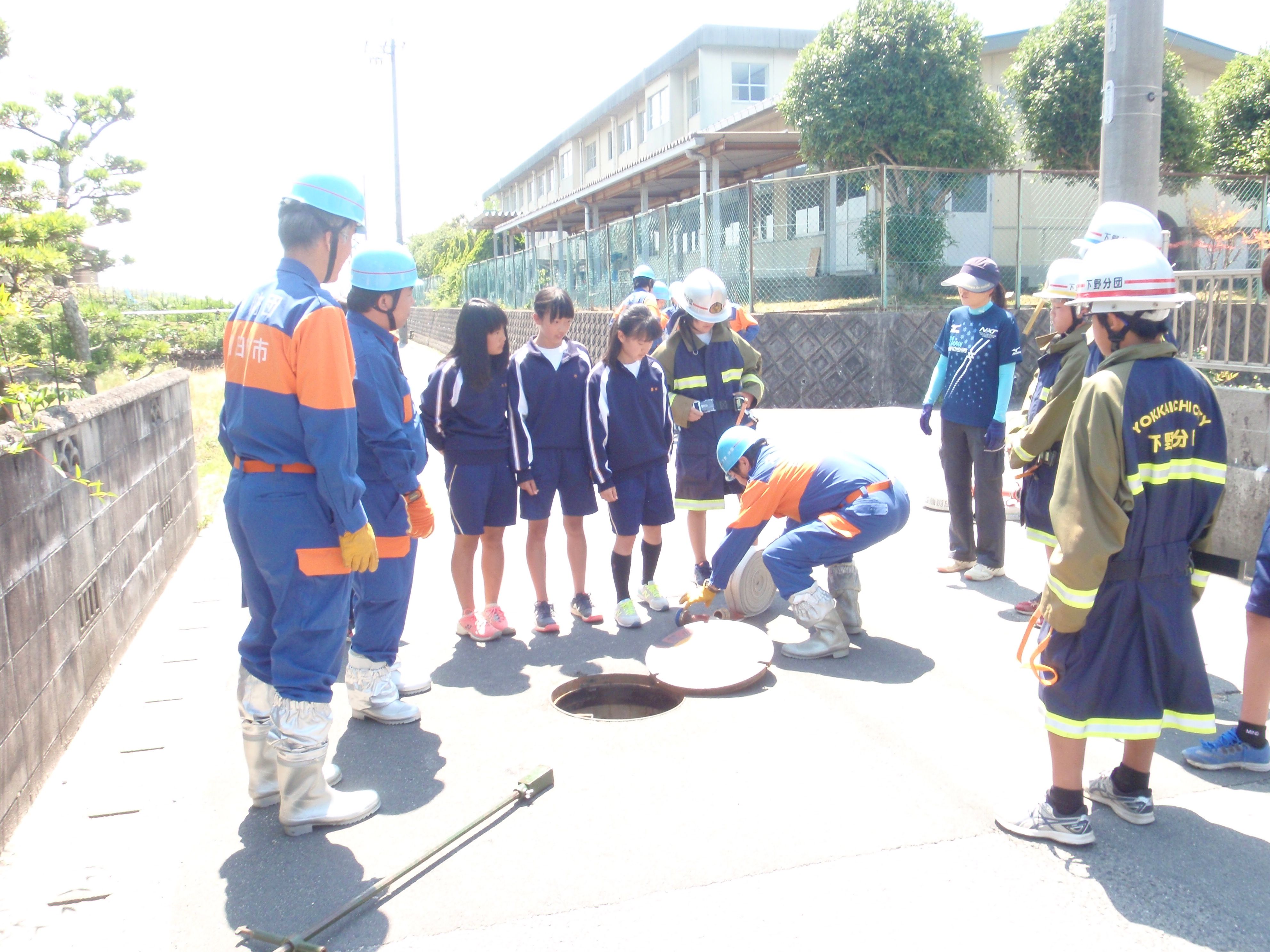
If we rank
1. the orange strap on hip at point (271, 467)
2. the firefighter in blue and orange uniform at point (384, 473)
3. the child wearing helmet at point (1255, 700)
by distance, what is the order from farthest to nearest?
the firefighter in blue and orange uniform at point (384, 473)
the child wearing helmet at point (1255, 700)
the orange strap on hip at point (271, 467)

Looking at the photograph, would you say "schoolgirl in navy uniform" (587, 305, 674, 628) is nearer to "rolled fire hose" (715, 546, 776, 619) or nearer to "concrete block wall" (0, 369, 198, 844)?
"rolled fire hose" (715, 546, 776, 619)

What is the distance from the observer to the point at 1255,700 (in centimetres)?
363

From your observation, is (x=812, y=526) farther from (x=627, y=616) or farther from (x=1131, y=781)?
(x=1131, y=781)

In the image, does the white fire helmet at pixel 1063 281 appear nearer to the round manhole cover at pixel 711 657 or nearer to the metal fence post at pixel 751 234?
the round manhole cover at pixel 711 657

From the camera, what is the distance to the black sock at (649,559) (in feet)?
19.1

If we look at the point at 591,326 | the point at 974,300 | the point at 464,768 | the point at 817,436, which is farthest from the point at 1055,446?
the point at 591,326

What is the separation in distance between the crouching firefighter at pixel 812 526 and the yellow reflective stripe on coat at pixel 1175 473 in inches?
80.9

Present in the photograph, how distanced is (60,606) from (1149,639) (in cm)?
414

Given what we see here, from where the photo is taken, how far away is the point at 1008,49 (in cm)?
2156

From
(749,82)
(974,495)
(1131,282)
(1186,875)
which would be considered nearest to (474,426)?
(1131,282)

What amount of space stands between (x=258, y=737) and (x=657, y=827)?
146 cm

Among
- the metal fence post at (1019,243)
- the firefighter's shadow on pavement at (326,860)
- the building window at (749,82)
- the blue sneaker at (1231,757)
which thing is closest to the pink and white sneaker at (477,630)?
the firefighter's shadow on pavement at (326,860)

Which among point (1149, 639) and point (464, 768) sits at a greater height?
point (1149, 639)

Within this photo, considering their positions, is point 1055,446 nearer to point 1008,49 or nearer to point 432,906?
point 432,906
